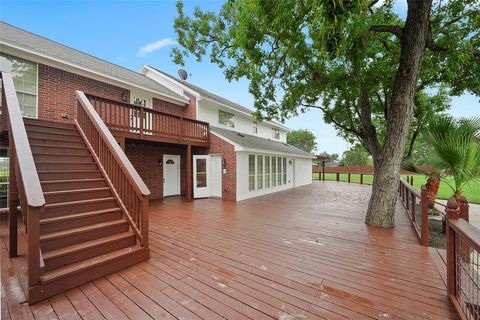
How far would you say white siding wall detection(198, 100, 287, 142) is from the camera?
11.3 m

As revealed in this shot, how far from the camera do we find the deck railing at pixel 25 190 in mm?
2441

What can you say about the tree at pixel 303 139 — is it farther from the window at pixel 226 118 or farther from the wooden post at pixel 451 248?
the wooden post at pixel 451 248

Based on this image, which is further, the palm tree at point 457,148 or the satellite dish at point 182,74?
the satellite dish at point 182,74

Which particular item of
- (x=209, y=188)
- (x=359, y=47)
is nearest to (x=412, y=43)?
(x=359, y=47)

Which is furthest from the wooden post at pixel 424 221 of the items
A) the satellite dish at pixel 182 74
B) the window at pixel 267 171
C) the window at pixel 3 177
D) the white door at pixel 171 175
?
the satellite dish at pixel 182 74

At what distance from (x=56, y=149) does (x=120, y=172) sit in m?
1.97

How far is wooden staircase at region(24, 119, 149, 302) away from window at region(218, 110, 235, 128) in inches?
325

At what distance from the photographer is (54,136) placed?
5.18 meters

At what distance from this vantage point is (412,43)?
4.91m

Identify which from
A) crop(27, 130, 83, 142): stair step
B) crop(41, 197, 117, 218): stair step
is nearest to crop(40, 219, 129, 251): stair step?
crop(41, 197, 117, 218): stair step

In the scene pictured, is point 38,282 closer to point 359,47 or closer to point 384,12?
point 359,47

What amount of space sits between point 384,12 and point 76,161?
8.72 m

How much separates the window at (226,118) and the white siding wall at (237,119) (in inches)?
8.6

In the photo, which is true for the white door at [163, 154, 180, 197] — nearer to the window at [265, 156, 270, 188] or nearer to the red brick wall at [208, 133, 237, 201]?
the red brick wall at [208, 133, 237, 201]
